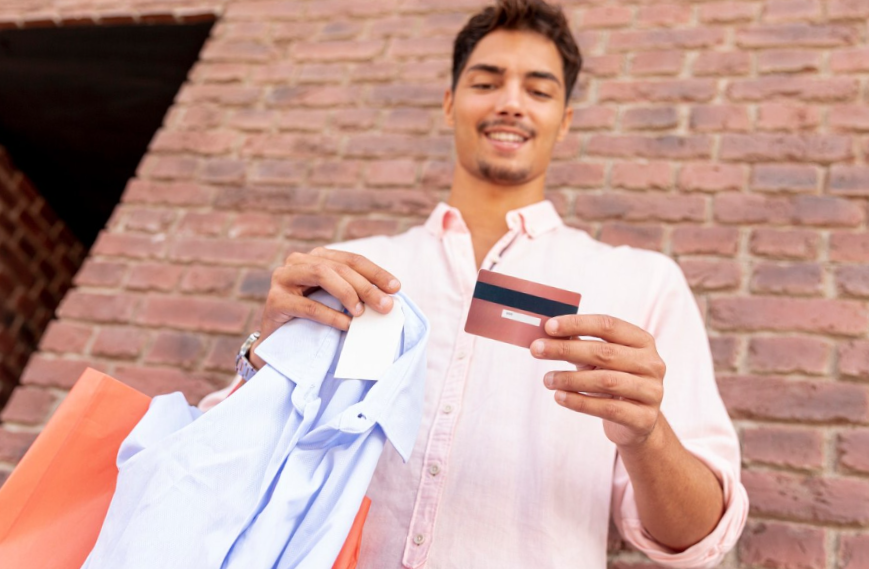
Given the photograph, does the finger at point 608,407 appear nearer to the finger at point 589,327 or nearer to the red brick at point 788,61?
the finger at point 589,327

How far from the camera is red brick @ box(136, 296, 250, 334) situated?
5.77ft

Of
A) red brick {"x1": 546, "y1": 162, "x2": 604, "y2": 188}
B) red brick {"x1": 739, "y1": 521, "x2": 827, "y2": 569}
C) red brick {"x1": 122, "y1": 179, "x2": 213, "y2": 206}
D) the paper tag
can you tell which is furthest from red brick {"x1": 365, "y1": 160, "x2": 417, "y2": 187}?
red brick {"x1": 739, "y1": 521, "x2": 827, "y2": 569}

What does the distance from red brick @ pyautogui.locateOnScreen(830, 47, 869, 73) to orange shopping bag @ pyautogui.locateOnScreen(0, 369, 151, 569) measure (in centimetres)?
165

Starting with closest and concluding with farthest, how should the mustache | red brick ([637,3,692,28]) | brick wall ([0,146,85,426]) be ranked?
the mustache, red brick ([637,3,692,28]), brick wall ([0,146,85,426])

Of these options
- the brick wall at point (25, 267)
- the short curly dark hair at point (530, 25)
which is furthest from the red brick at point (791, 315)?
the brick wall at point (25, 267)

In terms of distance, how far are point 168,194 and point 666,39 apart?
1393 millimetres

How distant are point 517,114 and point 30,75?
205 centimetres

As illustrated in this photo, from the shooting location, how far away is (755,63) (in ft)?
5.73

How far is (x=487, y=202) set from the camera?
158cm

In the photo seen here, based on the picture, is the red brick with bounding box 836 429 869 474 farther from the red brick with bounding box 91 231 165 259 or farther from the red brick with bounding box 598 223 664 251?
the red brick with bounding box 91 231 165 259

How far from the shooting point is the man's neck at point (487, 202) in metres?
1.53

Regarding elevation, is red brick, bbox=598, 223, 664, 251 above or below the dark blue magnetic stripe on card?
above

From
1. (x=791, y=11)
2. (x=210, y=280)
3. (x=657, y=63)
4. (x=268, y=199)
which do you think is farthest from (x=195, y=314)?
(x=791, y=11)

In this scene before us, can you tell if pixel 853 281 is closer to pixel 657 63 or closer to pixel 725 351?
pixel 725 351
